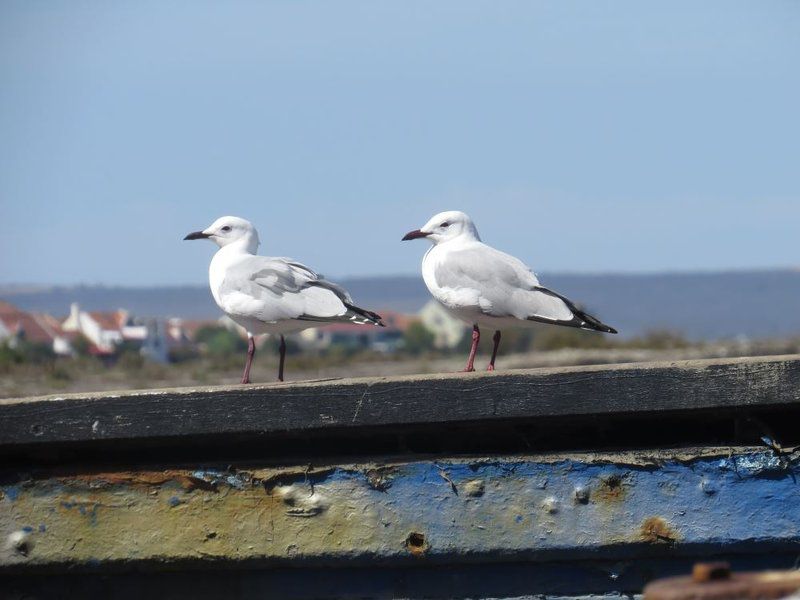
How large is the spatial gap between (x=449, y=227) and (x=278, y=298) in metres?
0.93

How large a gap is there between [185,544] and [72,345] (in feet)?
72.6

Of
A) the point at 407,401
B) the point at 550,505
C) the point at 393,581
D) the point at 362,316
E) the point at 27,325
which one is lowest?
the point at 27,325

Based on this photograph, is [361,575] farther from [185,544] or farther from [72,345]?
[72,345]

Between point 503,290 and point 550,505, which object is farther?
point 503,290

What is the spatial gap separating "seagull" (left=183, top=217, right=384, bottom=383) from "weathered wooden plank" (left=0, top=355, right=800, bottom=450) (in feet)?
5.75

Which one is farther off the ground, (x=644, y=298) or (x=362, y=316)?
(x=362, y=316)

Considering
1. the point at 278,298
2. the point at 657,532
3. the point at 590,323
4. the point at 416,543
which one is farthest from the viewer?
the point at 278,298

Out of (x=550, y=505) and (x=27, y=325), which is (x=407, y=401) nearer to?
(x=550, y=505)

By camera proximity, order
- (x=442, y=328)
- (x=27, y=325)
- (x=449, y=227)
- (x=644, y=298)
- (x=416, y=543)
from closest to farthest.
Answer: (x=416, y=543), (x=449, y=227), (x=27, y=325), (x=442, y=328), (x=644, y=298)

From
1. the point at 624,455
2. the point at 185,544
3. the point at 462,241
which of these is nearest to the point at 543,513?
the point at 624,455

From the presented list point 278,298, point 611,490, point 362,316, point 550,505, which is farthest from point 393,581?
point 278,298

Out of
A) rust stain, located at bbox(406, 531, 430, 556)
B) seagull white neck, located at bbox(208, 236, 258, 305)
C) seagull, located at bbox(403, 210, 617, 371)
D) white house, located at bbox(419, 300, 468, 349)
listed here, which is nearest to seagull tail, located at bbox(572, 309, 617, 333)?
seagull, located at bbox(403, 210, 617, 371)

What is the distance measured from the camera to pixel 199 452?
405cm

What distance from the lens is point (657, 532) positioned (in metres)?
3.71
